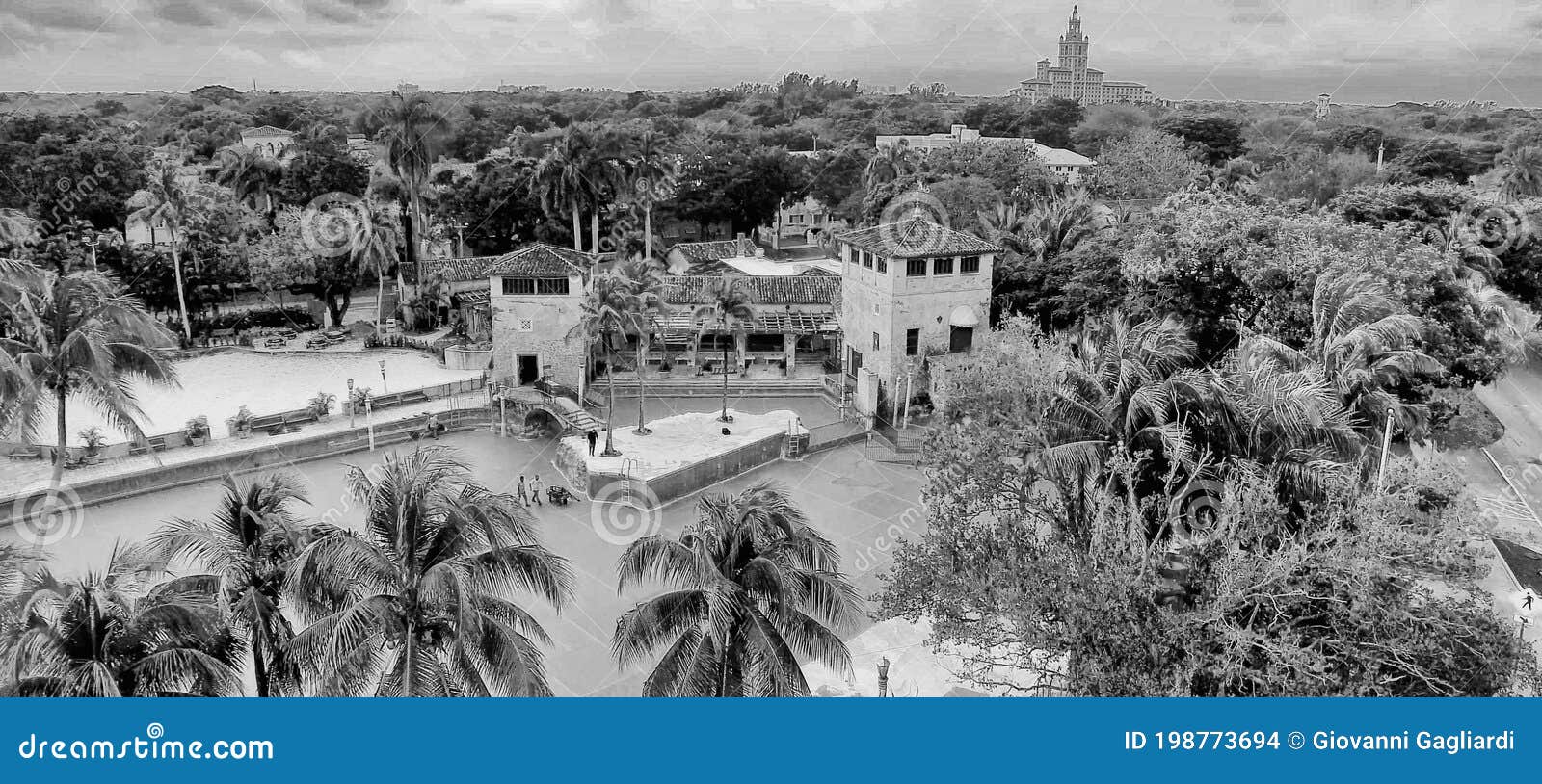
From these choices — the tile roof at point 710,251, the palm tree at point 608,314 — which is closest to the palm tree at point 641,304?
the palm tree at point 608,314

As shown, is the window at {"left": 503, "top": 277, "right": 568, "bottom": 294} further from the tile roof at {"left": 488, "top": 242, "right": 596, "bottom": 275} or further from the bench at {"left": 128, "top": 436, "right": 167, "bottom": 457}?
the bench at {"left": 128, "top": 436, "right": 167, "bottom": 457}

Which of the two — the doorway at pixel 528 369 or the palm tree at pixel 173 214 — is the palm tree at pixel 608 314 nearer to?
the doorway at pixel 528 369

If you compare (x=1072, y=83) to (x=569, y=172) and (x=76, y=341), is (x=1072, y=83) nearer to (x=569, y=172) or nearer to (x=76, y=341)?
(x=569, y=172)

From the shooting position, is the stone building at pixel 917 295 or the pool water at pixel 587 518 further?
the stone building at pixel 917 295

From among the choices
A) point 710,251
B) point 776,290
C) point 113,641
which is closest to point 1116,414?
point 113,641

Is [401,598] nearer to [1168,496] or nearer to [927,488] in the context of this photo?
[927,488]

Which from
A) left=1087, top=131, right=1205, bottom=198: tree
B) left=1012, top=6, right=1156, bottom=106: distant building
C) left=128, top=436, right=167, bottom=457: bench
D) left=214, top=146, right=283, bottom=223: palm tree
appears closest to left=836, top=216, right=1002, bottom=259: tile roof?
left=1087, top=131, right=1205, bottom=198: tree
